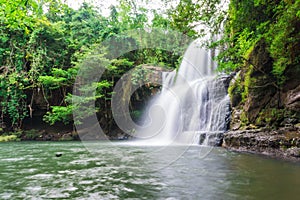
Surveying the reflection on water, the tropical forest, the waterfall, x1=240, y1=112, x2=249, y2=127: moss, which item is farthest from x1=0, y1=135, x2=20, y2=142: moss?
x1=240, y1=112, x2=249, y2=127: moss

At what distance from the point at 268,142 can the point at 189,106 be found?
14.8 feet

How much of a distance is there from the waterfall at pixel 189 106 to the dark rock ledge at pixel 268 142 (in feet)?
2.88

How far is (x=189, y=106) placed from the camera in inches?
369

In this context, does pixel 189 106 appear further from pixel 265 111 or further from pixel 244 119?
pixel 265 111

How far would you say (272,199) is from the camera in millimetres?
2297

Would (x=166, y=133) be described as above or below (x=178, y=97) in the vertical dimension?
below

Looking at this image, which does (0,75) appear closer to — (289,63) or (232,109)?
(232,109)

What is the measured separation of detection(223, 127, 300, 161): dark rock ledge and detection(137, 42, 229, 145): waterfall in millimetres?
879

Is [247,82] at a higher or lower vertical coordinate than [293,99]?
higher

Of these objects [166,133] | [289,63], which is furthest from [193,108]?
[289,63]

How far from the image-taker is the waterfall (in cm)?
752

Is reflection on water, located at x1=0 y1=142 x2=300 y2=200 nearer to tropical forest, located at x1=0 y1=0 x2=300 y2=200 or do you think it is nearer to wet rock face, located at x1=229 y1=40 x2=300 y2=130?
tropical forest, located at x1=0 y1=0 x2=300 y2=200

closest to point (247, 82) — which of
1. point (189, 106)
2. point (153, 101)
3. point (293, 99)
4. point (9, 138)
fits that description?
point (293, 99)

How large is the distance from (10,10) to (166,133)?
719cm
